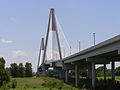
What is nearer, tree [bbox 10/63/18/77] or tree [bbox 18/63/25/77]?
tree [bbox 10/63/18/77]

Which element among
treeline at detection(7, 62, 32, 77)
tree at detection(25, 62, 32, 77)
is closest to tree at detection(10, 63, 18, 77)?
treeline at detection(7, 62, 32, 77)

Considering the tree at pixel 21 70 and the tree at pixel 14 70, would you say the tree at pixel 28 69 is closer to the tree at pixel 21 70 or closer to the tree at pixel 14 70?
the tree at pixel 21 70

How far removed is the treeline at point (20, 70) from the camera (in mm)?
149000

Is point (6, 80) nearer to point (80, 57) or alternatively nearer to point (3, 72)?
point (3, 72)

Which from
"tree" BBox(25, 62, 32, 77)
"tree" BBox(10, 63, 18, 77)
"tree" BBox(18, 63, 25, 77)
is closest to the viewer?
"tree" BBox(10, 63, 18, 77)

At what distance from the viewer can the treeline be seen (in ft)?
489

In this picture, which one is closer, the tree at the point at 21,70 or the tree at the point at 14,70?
the tree at the point at 14,70

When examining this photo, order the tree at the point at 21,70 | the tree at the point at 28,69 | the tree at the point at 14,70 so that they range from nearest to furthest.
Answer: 1. the tree at the point at 14,70
2. the tree at the point at 21,70
3. the tree at the point at 28,69

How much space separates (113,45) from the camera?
36188 millimetres

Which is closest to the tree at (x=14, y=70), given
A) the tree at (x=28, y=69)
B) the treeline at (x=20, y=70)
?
the treeline at (x=20, y=70)

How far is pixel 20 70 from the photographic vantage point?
152875 mm

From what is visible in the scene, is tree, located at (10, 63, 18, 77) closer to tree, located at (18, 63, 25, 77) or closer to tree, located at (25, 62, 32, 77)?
tree, located at (18, 63, 25, 77)

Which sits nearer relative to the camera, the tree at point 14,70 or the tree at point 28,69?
the tree at point 14,70

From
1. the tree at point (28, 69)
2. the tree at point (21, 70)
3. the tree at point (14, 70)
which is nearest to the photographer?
the tree at point (14, 70)
